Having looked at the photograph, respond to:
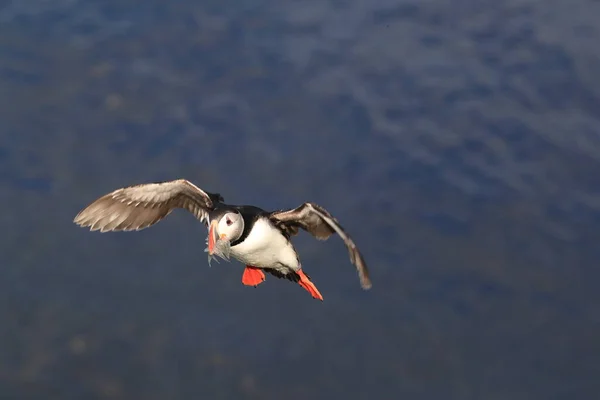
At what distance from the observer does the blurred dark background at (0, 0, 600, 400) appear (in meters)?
28.7

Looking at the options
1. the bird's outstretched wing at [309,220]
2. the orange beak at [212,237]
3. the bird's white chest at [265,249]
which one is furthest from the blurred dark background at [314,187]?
the orange beak at [212,237]

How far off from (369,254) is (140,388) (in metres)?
6.54

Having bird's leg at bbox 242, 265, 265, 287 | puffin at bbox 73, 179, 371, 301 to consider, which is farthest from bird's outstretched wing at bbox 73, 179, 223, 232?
bird's leg at bbox 242, 265, 265, 287

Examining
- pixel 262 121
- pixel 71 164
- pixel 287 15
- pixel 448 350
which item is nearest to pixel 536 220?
pixel 448 350

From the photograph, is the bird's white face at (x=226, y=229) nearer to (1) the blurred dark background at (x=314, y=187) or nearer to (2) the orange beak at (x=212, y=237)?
(2) the orange beak at (x=212, y=237)

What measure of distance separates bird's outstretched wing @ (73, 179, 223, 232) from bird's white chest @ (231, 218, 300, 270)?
1100mm

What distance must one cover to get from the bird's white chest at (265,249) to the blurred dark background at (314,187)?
36.1ft

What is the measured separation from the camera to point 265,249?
1722 cm

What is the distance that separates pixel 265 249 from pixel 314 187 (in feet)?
44.9

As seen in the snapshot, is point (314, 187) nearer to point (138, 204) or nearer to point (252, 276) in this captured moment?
point (252, 276)

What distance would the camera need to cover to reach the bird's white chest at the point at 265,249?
17.0 m

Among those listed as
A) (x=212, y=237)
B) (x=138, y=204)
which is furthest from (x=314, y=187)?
(x=212, y=237)

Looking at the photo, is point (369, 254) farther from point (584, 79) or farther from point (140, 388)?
point (584, 79)

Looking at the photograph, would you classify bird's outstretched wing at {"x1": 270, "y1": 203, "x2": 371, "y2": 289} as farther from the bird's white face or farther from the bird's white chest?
the bird's white face
